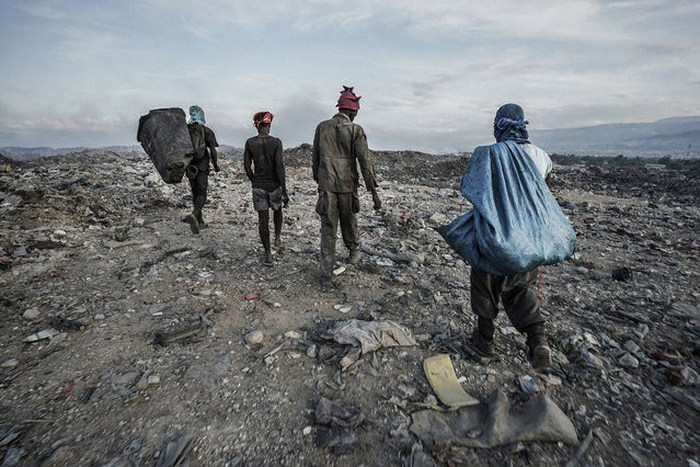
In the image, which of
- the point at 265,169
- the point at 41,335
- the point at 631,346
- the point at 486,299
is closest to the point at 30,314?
the point at 41,335

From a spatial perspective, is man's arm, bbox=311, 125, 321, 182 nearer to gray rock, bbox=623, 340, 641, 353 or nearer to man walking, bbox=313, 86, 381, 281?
man walking, bbox=313, 86, 381, 281

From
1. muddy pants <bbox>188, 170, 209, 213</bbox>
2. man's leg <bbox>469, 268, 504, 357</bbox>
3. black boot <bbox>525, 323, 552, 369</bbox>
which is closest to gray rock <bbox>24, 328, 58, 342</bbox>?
muddy pants <bbox>188, 170, 209, 213</bbox>

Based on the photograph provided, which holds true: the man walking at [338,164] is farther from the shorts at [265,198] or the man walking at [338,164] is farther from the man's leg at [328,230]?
the shorts at [265,198]

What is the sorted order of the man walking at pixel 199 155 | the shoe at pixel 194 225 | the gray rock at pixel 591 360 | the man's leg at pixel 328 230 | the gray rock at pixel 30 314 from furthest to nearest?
the shoe at pixel 194 225 → the man walking at pixel 199 155 → the man's leg at pixel 328 230 → the gray rock at pixel 30 314 → the gray rock at pixel 591 360

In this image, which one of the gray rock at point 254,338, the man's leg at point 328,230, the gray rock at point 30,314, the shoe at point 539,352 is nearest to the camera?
the shoe at point 539,352

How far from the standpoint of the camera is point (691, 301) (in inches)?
133

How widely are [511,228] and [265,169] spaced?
9.35 ft

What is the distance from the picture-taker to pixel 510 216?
6.33 ft

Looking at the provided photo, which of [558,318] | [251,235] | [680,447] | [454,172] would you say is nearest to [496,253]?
[680,447]

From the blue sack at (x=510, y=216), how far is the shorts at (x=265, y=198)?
2493 millimetres

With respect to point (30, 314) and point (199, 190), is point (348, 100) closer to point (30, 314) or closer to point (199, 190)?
point (199, 190)

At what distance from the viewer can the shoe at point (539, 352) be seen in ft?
7.02

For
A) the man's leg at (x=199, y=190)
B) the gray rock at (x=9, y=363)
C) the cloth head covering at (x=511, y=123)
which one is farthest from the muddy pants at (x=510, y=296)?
the man's leg at (x=199, y=190)

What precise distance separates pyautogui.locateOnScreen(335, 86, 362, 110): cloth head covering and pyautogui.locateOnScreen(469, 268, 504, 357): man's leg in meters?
2.05
